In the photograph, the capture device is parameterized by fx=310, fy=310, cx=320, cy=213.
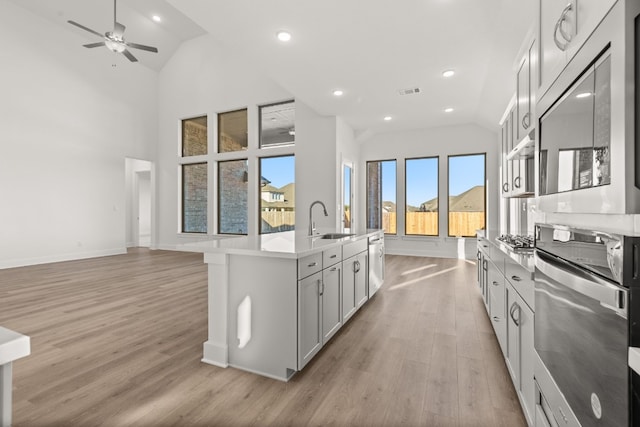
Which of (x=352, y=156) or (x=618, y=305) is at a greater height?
(x=352, y=156)

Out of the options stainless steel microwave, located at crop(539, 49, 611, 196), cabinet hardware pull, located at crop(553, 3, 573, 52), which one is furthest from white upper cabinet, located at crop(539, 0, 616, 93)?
stainless steel microwave, located at crop(539, 49, 611, 196)

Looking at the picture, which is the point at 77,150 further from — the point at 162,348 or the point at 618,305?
the point at 618,305

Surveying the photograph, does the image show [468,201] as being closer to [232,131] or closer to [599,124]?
[232,131]

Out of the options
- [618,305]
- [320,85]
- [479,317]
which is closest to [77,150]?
[320,85]

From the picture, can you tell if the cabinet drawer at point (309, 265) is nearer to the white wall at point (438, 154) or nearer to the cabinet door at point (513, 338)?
the cabinet door at point (513, 338)

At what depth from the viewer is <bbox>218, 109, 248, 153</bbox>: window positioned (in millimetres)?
7910

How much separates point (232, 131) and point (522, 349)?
308 inches

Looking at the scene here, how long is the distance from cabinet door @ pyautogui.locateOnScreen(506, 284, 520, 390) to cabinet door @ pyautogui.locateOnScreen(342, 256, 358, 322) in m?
1.30

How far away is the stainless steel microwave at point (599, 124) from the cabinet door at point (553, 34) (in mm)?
66

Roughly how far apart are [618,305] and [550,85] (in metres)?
0.80

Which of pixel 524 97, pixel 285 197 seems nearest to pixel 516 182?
pixel 524 97

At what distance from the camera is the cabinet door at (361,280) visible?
3.24m

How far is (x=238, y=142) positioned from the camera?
26.2 feet

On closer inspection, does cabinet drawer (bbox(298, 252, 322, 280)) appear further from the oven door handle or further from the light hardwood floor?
the oven door handle
